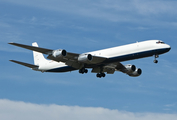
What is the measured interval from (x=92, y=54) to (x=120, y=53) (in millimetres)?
6342

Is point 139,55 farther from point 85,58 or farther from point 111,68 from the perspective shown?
point 111,68

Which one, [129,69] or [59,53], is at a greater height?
[129,69]

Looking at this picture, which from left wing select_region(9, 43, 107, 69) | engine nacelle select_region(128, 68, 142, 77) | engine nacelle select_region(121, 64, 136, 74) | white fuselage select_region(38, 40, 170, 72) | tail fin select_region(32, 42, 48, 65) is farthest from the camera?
tail fin select_region(32, 42, 48, 65)

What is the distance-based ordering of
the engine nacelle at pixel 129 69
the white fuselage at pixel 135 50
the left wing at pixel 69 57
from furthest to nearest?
the engine nacelle at pixel 129 69, the left wing at pixel 69 57, the white fuselage at pixel 135 50

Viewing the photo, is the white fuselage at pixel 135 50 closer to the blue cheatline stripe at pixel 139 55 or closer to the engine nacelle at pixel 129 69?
the blue cheatline stripe at pixel 139 55

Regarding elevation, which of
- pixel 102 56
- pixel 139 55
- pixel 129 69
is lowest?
pixel 139 55

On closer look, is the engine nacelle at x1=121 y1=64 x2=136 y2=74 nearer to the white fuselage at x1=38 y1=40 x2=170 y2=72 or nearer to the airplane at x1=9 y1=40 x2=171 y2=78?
the airplane at x1=9 y1=40 x2=171 y2=78

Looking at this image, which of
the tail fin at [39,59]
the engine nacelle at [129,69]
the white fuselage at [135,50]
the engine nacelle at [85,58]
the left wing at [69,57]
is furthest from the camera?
the tail fin at [39,59]

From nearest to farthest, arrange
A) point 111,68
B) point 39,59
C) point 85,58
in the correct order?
point 85,58 < point 111,68 < point 39,59

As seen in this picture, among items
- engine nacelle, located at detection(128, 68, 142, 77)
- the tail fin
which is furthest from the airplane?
the tail fin

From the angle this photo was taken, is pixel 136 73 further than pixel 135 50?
Yes

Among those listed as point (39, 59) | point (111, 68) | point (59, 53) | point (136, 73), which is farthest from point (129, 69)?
point (39, 59)

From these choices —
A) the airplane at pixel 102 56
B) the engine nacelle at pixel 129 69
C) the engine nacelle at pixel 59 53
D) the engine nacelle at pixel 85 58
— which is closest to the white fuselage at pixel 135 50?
the airplane at pixel 102 56

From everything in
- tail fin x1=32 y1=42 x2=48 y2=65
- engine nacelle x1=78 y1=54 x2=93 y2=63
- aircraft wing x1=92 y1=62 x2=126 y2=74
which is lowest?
engine nacelle x1=78 y1=54 x2=93 y2=63
